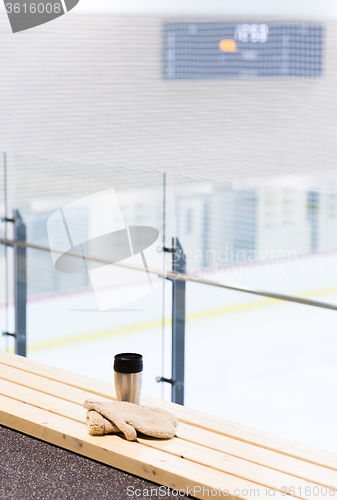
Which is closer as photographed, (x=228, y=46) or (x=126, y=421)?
(x=126, y=421)

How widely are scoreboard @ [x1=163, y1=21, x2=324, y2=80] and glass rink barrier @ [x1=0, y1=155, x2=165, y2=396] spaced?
2145 millimetres

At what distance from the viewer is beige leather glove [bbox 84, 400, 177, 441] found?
1.06m

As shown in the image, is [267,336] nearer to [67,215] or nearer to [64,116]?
[67,215]

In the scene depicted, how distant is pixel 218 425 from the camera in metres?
1.17

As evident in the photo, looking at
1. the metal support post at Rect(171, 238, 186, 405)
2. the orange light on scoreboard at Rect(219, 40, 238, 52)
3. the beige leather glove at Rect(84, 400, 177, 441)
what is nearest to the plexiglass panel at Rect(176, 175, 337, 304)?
the metal support post at Rect(171, 238, 186, 405)

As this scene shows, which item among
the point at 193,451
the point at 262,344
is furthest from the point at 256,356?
the point at 193,451

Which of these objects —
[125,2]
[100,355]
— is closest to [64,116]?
[125,2]

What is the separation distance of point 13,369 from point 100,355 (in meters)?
1.11

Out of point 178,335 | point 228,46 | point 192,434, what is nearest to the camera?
point 192,434

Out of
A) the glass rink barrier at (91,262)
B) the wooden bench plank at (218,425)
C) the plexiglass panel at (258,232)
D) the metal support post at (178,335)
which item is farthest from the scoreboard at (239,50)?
the wooden bench plank at (218,425)

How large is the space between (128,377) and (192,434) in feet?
0.55

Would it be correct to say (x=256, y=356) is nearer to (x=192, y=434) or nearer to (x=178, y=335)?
(x=178, y=335)

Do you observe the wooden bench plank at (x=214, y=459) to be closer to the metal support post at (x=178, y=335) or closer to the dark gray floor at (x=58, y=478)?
the dark gray floor at (x=58, y=478)

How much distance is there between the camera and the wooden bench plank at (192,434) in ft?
3.23
